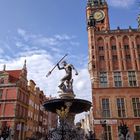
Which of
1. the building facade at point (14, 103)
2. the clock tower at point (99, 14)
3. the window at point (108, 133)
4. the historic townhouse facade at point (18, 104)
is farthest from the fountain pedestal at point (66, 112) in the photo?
the clock tower at point (99, 14)

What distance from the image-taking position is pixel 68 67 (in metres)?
15.8

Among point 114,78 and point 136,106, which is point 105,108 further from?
point 114,78

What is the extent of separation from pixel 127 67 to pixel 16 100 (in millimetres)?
20976

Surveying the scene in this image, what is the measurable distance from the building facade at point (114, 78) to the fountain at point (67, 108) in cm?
1990

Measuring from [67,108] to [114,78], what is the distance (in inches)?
1017

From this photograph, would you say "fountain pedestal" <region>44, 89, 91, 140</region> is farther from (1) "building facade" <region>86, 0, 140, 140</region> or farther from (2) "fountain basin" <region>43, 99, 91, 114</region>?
(1) "building facade" <region>86, 0, 140, 140</region>

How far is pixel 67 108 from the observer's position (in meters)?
13.8

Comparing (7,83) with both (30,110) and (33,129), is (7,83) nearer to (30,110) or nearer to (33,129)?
(30,110)

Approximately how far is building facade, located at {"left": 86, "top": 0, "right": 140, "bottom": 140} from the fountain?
783 inches

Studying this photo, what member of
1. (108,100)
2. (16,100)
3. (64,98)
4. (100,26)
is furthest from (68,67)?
(100,26)

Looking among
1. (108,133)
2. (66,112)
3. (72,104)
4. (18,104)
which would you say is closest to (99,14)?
(18,104)

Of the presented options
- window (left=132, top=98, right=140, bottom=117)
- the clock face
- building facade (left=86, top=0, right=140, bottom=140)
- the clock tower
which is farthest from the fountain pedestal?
the clock face

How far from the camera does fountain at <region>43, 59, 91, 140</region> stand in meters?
12.5

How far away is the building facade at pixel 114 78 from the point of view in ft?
116
